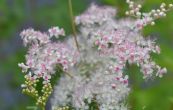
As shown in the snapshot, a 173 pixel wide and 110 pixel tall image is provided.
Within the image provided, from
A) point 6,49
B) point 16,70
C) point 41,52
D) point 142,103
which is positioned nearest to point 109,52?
point 41,52

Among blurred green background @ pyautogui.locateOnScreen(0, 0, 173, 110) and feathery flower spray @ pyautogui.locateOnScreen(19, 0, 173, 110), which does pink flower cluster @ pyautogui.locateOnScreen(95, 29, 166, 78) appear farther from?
blurred green background @ pyautogui.locateOnScreen(0, 0, 173, 110)

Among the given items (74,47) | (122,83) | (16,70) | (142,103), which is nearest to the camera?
(122,83)

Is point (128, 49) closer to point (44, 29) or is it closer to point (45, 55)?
point (45, 55)

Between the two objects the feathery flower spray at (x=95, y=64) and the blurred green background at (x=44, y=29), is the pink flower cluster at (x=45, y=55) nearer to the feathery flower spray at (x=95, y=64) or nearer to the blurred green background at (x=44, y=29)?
the feathery flower spray at (x=95, y=64)

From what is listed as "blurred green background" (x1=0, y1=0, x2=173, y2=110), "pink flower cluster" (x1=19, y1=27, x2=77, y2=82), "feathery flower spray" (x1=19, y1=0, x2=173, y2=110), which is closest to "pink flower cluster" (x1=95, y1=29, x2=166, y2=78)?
"feathery flower spray" (x1=19, y1=0, x2=173, y2=110)

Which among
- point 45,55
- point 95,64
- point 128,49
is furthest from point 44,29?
point 128,49

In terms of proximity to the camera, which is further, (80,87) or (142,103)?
(142,103)

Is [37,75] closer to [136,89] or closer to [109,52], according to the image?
[109,52]
